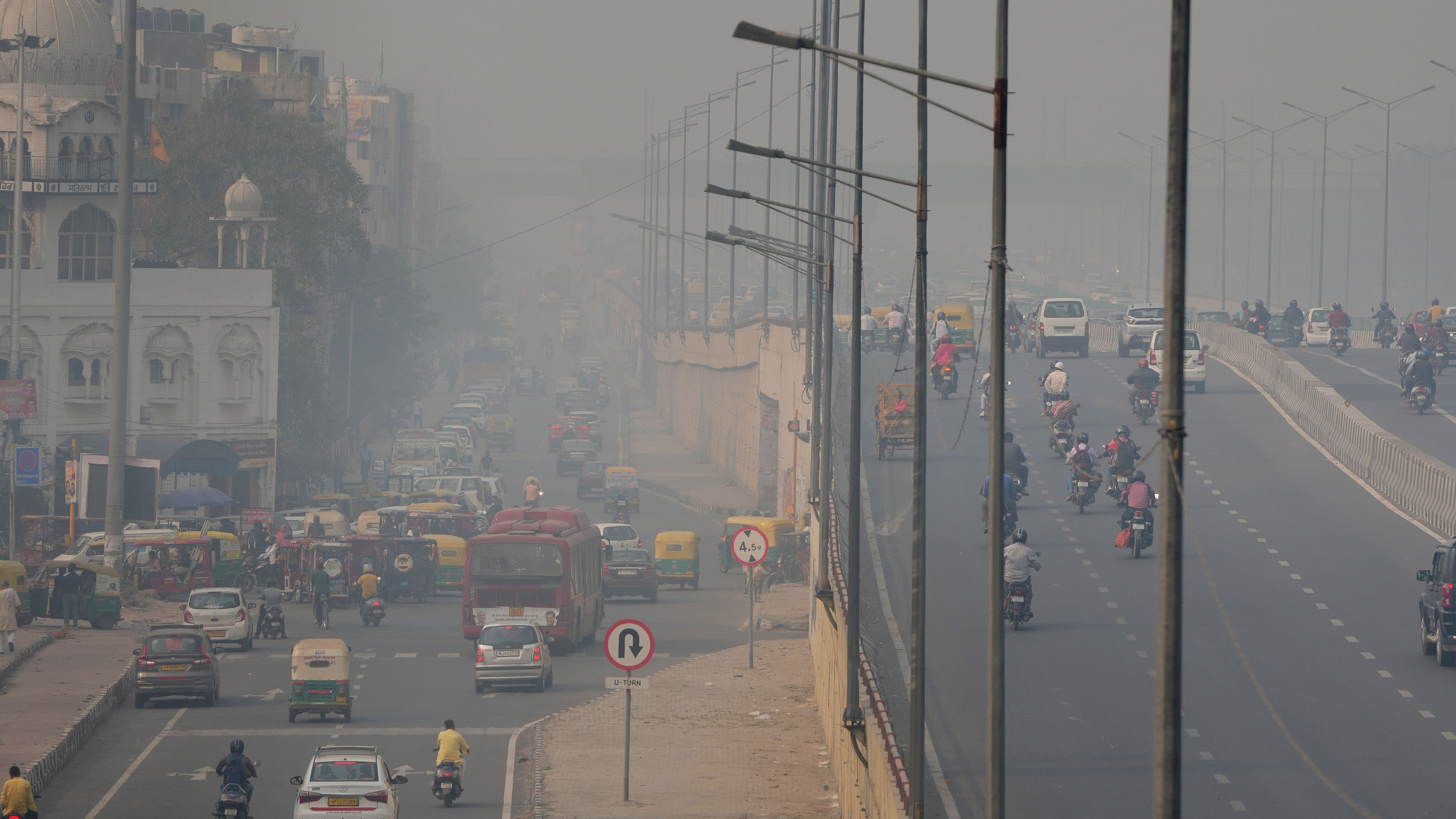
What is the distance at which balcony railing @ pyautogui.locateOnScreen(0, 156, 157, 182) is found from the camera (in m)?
Answer: 68.9

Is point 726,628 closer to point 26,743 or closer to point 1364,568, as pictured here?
point 1364,568

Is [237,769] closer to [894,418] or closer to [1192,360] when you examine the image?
[894,418]

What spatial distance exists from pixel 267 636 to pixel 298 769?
1523cm

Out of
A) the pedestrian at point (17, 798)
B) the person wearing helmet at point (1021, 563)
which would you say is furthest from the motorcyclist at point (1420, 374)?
the pedestrian at point (17, 798)

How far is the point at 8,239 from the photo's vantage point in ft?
232

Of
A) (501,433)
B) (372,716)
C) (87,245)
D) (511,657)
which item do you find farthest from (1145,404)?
(501,433)

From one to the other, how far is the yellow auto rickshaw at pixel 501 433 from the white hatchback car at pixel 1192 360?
1831 inches

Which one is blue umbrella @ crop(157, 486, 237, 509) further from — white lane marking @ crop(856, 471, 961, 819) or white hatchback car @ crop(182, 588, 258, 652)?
white lane marking @ crop(856, 471, 961, 819)

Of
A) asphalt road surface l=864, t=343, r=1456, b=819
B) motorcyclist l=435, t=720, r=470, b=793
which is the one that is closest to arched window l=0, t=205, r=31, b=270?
asphalt road surface l=864, t=343, r=1456, b=819

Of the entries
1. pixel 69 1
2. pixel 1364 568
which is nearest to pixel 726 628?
pixel 1364 568

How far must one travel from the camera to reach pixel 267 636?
43094mm

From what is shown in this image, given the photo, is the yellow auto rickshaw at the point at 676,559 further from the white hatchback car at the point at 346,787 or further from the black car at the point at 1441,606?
the white hatchback car at the point at 346,787

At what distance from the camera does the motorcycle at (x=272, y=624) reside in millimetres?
42750

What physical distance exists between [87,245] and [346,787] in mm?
51915
